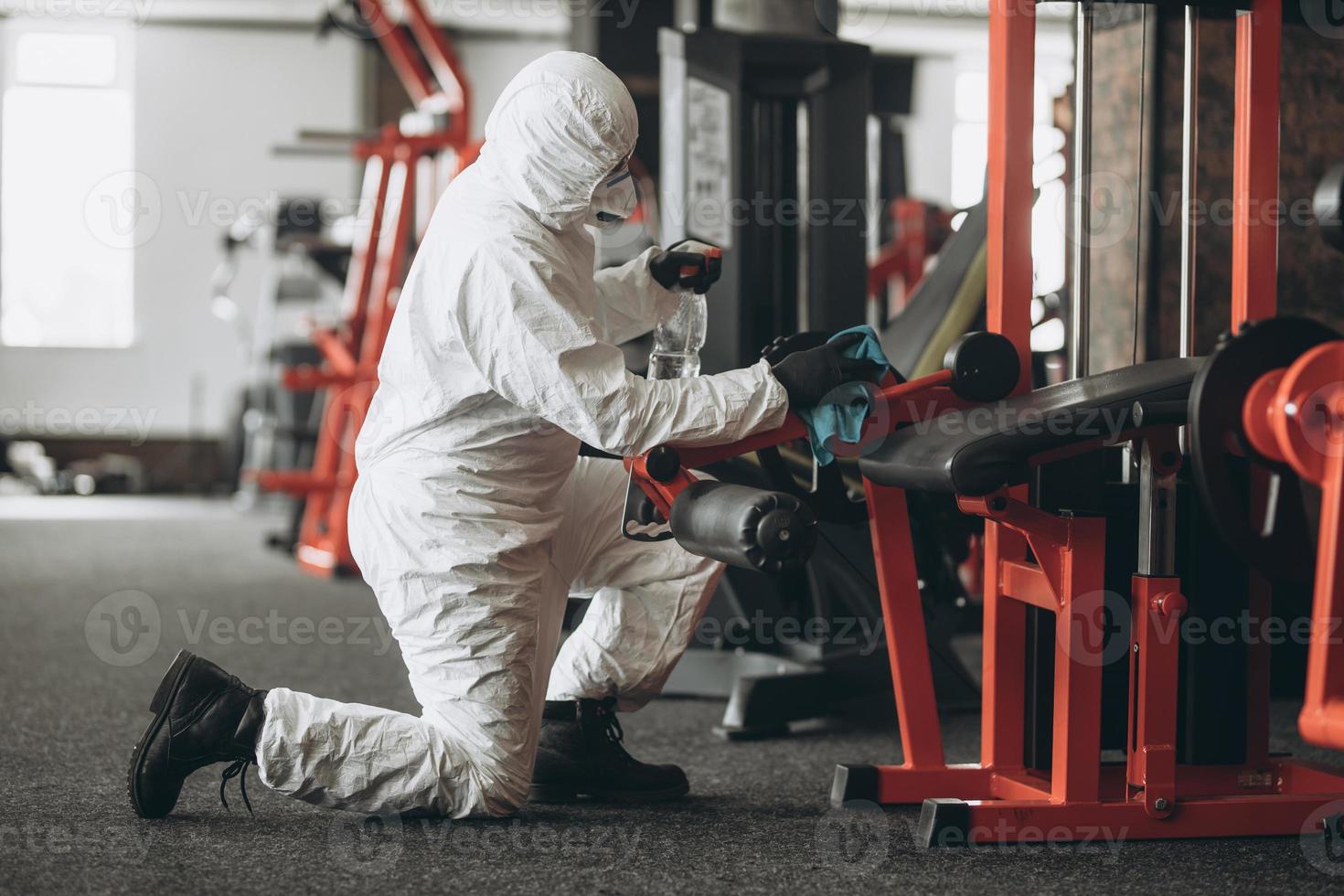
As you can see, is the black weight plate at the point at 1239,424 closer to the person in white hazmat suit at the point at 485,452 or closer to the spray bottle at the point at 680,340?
the person in white hazmat suit at the point at 485,452

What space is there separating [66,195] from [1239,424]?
35.0 ft

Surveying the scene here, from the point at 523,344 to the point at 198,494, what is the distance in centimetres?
934

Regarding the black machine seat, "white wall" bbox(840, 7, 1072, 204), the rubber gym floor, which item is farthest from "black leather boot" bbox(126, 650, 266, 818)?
"white wall" bbox(840, 7, 1072, 204)

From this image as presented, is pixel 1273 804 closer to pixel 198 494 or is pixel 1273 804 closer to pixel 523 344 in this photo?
pixel 523 344

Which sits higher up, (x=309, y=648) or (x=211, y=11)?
(x=211, y=11)

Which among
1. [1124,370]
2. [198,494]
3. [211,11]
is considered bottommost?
[198,494]

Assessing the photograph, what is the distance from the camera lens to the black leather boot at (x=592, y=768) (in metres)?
2.15

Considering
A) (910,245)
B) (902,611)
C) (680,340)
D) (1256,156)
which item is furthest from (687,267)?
(910,245)

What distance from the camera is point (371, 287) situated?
5.80 m

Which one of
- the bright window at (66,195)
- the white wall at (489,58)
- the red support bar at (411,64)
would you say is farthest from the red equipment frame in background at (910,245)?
the bright window at (66,195)

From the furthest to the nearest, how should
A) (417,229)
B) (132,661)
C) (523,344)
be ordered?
(417,229), (132,661), (523,344)

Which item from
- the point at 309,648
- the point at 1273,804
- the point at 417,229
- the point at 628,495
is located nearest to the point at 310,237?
the point at 417,229

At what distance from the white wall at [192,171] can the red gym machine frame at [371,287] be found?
17.5ft

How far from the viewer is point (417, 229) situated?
23.6ft
